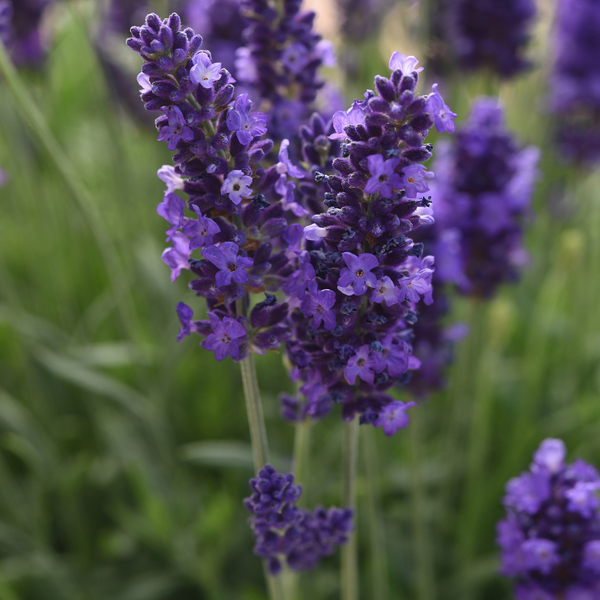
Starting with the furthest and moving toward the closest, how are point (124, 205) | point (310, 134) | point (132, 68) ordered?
1. point (132, 68)
2. point (124, 205)
3. point (310, 134)

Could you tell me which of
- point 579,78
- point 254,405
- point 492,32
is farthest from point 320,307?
point 579,78

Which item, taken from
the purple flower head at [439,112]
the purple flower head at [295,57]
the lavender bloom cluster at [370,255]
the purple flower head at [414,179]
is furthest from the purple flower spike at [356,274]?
the purple flower head at [295,57]

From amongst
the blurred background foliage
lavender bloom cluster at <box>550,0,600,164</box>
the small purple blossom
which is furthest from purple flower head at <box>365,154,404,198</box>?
lavender bloom cluster at <box>550,0,600,164</box>

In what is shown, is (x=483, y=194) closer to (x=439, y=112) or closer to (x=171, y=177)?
(x=439, y=112)

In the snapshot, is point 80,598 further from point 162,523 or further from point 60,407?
point 60,407

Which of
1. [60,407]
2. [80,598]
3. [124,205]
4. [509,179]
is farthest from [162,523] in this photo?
[509,179]

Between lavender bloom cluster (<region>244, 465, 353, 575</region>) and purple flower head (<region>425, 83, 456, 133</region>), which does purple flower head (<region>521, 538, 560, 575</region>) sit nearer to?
lavender bloom cluster (<region>244, 465, 353, 575</region>)
